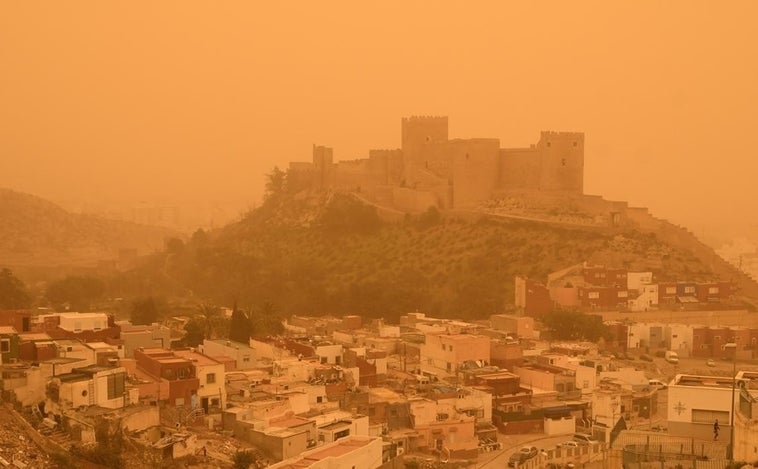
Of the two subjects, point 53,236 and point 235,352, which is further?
point 53,236

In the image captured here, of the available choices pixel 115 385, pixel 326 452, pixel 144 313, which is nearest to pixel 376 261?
pixel 144 313

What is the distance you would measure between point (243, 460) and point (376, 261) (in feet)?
52.4

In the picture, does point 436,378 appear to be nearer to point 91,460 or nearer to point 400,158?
point 91,460

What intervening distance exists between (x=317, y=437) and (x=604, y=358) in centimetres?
680

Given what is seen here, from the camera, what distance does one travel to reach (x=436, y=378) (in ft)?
43.9

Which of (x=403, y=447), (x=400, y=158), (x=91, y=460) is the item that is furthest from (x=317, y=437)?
(x=400, y=158)

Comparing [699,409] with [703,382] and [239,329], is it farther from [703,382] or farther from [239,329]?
[239,329]

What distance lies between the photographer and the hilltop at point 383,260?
21.5 m

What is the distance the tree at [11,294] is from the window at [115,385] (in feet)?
31.3

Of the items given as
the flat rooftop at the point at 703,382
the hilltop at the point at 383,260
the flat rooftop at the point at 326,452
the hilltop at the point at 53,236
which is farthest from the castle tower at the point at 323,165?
the flat rooftop at the point at 703,382

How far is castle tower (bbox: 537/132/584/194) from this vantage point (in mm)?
24109

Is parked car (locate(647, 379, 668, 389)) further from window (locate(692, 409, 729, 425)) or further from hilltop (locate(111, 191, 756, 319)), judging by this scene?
window (locate(692, 409, 729, 425))

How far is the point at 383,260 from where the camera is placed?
24469mm

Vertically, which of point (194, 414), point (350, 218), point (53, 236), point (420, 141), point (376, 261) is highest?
point (420, 141)
